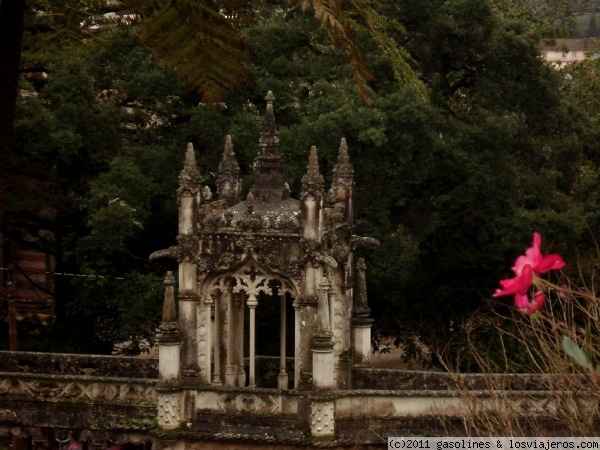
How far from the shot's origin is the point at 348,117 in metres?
23.6

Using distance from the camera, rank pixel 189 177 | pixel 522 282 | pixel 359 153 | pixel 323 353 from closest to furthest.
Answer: pixel 522 282 → pixel 323 353 → pixel 189 177 → pixel 359 153

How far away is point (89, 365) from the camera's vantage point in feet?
63.8

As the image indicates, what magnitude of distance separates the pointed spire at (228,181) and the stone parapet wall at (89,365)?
2.91m

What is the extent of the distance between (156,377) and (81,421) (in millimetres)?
1544

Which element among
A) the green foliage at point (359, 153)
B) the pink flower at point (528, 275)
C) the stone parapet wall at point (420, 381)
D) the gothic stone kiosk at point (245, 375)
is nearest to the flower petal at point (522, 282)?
the pink flower at point (528, 275)

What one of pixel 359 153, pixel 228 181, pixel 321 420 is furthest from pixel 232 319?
pixel 359 153

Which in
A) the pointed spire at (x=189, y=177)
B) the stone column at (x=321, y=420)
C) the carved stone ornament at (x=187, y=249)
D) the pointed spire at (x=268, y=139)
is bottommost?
the stone column at (x=321, y=420)

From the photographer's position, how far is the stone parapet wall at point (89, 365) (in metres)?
19.4

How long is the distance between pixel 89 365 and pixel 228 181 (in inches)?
149

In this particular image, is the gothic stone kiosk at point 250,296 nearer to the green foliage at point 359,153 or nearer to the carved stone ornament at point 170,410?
the carved stone ornament at point 170,410

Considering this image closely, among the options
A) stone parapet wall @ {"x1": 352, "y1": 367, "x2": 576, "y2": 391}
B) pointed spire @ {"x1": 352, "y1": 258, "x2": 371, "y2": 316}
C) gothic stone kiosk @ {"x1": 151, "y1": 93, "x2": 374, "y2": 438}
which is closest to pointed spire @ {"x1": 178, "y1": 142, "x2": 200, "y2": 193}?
gothic stone kiosk @ {"x1": 151, "y1": 93, "x2": 374, "y2": 438}

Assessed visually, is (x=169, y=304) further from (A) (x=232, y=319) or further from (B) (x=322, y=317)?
(B) (x=322, y=317)

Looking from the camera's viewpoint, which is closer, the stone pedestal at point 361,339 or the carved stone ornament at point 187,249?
the carved stone ornament at point 187,249

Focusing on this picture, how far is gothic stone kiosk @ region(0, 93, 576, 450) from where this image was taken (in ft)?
56.0
